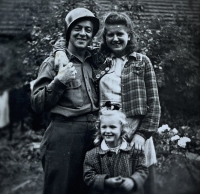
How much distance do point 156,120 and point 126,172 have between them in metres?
0.54

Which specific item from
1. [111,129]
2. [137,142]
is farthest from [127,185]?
[111,129]

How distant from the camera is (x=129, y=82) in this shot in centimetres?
281

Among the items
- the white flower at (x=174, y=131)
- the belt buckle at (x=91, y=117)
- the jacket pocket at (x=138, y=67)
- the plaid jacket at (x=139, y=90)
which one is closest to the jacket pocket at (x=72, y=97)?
the belt buckle at (x=91, y=117)

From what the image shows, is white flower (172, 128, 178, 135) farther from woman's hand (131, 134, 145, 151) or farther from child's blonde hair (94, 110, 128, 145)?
child's blonde hair (94, 110, 128, 145)

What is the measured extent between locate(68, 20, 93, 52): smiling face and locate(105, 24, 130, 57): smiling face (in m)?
0.17

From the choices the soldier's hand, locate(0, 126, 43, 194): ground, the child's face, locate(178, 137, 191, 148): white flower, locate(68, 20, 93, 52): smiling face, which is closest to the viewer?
A: the soldier's hand

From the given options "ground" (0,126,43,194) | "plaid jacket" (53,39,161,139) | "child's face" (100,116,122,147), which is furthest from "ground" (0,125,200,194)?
"child's face" (100,116,122,147)

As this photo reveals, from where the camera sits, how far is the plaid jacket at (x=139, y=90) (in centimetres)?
277

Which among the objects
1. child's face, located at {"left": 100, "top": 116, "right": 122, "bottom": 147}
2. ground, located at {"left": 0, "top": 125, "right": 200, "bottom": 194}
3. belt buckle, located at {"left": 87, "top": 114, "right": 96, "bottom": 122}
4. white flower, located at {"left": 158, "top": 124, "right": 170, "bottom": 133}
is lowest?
ground, located at {"left": 0, "top": 125, "right": 200, "bottom": 194}

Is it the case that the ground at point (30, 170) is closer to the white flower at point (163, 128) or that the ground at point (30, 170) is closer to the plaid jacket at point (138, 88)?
the white flower at point (163, 128)

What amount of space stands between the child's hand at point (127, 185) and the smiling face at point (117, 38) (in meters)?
1.14

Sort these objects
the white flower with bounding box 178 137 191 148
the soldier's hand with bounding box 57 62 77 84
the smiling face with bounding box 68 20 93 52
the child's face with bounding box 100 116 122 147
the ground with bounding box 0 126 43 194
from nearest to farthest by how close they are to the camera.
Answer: the soldier's hand with bounding box 57 62 77 84, the child's face with bounding box 100 116 122 147, the smiling face with bounding box 68 20 93 52, the ground with bounding box 0 126 43 194, the white flower with bounding box 178 137 191 148

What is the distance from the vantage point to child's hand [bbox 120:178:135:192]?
2658 millimetres

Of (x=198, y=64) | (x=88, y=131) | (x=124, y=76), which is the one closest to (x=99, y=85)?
(x=124, y=76)
